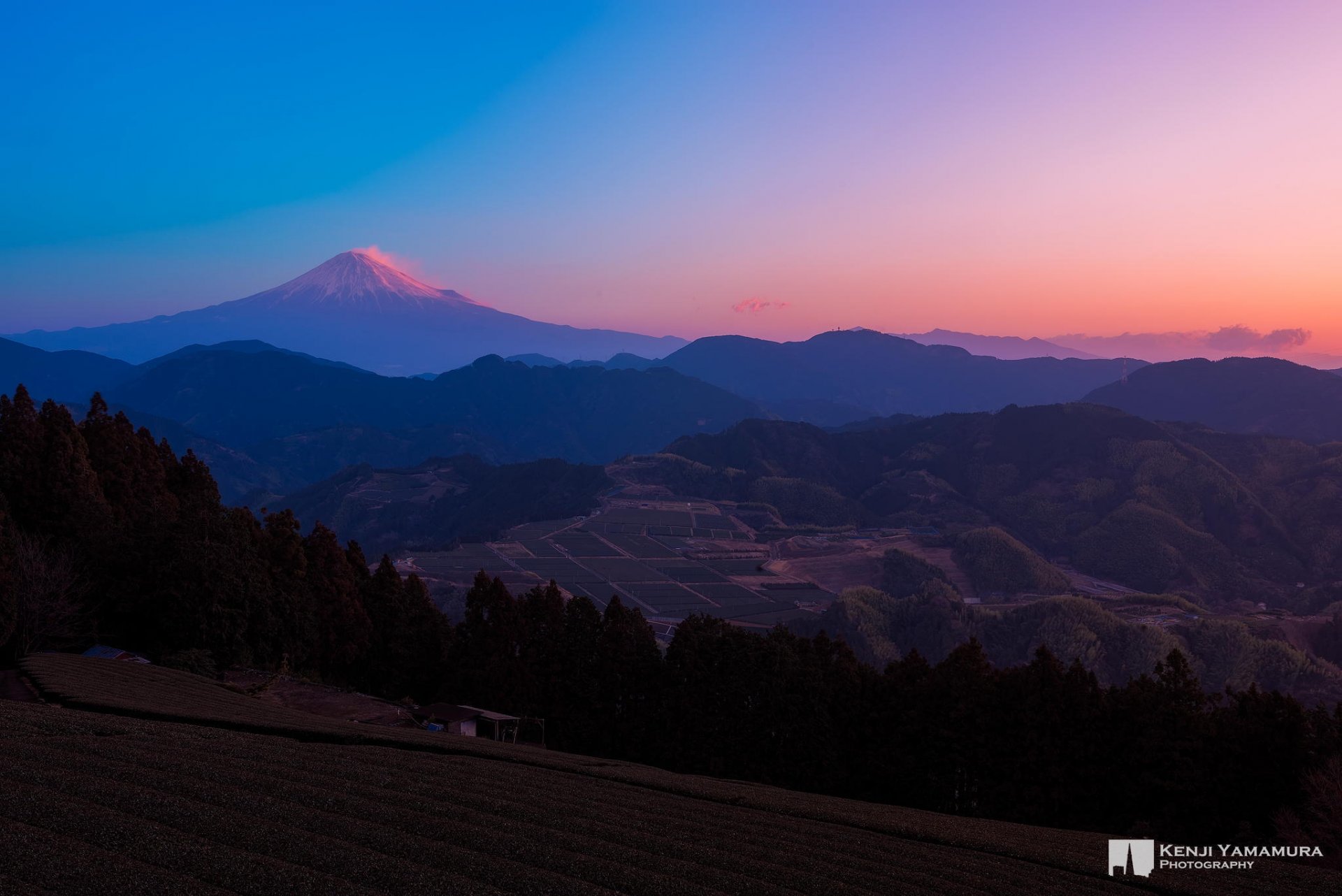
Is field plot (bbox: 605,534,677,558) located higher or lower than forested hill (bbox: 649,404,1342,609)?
lower

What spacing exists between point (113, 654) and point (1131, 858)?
29446 millimetres

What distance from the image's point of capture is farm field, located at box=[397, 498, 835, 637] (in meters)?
76.4

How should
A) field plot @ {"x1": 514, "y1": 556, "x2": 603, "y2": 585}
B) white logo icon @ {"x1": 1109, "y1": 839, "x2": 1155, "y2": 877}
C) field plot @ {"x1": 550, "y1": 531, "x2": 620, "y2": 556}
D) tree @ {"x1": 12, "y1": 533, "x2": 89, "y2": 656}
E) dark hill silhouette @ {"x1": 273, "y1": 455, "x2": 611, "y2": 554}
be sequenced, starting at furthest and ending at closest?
1. dark hill silhouette @ {"x1": 273, "y1": 455, "x2": 611, "y2": 554}
2. field plot @ {"x1": 550, "y1": 531, "x2": 620, "y2": 556}
3. field plot @ {"x1": 514, "y1": 556, "x2": 603, "y2": 585}
4. tree @ {"x1": 12, "y1": 533, "x2": 89, "y2": 656}
5. white logo icon @ {"x1": 1109, "y1": 839, "x2": 1155, "y2": 877}

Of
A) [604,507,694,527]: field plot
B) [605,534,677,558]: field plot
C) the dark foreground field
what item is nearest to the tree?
the dark foreground field

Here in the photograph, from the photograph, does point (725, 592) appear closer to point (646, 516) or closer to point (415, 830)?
point (646, 516)

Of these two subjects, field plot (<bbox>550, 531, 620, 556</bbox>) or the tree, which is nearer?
the tree

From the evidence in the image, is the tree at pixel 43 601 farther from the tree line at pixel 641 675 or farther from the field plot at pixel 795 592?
the field plot at pixel 795 592

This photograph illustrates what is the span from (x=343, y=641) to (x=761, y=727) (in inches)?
737

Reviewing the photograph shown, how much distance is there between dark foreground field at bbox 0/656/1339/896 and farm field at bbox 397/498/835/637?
47.8 m

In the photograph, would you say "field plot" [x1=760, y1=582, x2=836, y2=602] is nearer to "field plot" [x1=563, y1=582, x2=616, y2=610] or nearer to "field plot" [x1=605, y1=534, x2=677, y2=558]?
"field plot" [x1=605, y1=534, x2=677, y2=558]

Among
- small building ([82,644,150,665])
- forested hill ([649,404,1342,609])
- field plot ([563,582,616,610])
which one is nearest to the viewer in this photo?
small building ([82,644,150,665])

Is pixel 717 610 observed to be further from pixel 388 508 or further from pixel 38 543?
pixel 388 508

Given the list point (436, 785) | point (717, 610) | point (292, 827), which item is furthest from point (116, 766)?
point (717, 610)

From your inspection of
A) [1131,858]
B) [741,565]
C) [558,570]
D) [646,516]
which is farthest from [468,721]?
[646,516]
